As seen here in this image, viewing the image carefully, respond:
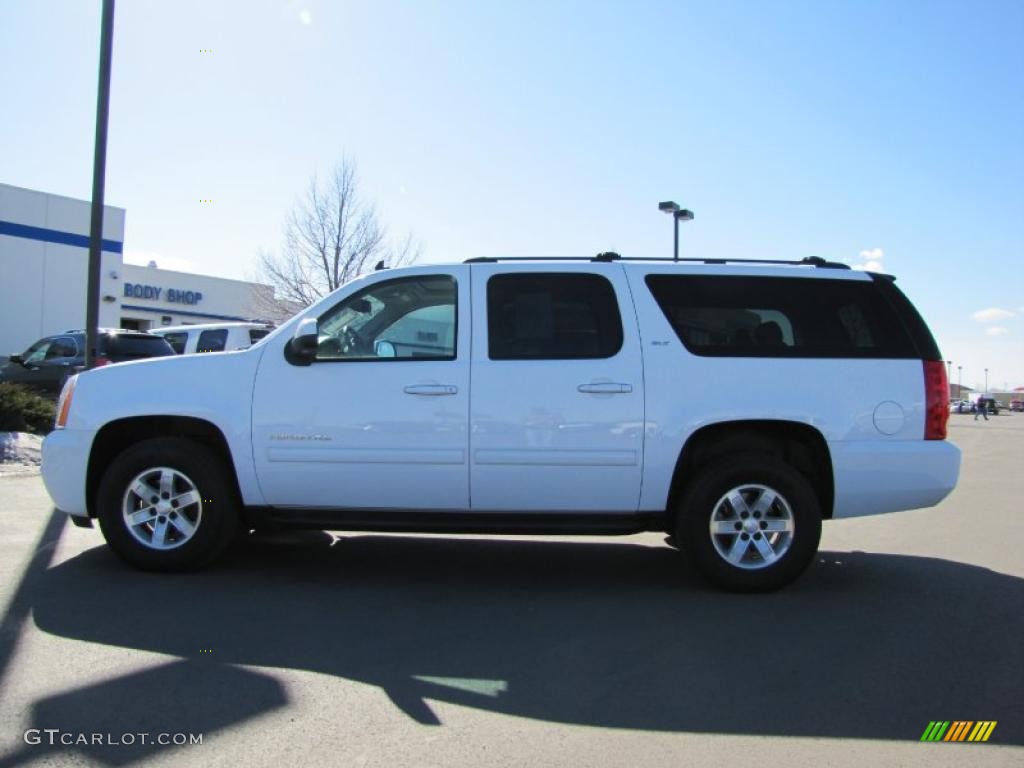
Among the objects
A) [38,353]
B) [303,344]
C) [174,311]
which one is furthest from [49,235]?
[303,344]

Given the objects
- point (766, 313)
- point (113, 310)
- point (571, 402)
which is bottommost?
point (571, 402)

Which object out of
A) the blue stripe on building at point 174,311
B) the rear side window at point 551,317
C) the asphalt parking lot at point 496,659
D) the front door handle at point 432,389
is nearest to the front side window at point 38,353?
the asphalt parking lot at point 496,659

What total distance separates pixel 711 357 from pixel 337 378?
230 centimetres

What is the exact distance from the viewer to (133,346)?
13023mm

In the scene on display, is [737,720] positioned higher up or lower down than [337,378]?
lower down

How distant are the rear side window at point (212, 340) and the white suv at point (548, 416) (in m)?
8.85

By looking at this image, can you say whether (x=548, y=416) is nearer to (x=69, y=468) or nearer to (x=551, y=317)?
(x=551, y=317)

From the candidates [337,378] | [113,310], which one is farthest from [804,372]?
[113,310]

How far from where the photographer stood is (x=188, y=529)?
5277 mm

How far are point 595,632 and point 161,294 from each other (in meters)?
38.3

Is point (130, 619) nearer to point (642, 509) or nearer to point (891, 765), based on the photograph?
point (642, 509)

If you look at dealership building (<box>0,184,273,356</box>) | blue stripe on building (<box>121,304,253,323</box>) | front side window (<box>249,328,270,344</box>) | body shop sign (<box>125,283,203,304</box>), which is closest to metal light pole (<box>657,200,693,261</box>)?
front side window (<box>249,328,270,344</box>)
